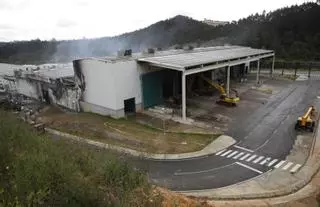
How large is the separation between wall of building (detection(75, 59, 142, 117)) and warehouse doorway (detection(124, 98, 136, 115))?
53 centimetres

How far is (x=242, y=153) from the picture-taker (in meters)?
26.7

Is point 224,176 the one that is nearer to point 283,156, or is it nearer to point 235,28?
point 283,156

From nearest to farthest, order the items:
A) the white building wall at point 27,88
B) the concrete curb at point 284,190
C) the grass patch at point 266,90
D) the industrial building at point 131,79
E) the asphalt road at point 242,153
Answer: the concrete curb at point 284,190 → the asphalt road at point 242,153 → the industrial building at point 131,79 → the grass patch at point 266,90 → the white building wall at point 27,88

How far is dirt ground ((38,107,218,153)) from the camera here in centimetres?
2842

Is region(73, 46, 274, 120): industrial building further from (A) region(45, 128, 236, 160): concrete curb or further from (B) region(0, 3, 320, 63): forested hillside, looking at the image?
(B) region(0, 3, 320, 63): forested hillside

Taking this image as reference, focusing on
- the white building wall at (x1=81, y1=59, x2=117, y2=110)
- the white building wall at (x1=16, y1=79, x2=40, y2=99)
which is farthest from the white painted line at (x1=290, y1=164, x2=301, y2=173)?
the white building wall at (x1=16, y1=79, x2=40, y2=99)

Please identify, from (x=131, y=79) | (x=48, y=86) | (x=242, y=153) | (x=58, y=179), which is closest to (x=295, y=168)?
(x=242, y=153)

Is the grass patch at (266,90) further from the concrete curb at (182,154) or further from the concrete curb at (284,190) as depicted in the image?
the concrete curb at (284,190)

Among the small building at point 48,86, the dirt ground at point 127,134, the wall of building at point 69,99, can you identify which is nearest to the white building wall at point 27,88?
the small building at point 48,86

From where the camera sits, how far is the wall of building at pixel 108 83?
118ft

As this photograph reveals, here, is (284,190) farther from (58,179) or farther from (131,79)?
(131,79)

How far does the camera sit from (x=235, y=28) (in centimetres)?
9956

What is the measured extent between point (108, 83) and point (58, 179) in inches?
1067

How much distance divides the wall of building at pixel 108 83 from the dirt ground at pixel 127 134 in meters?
1.63
